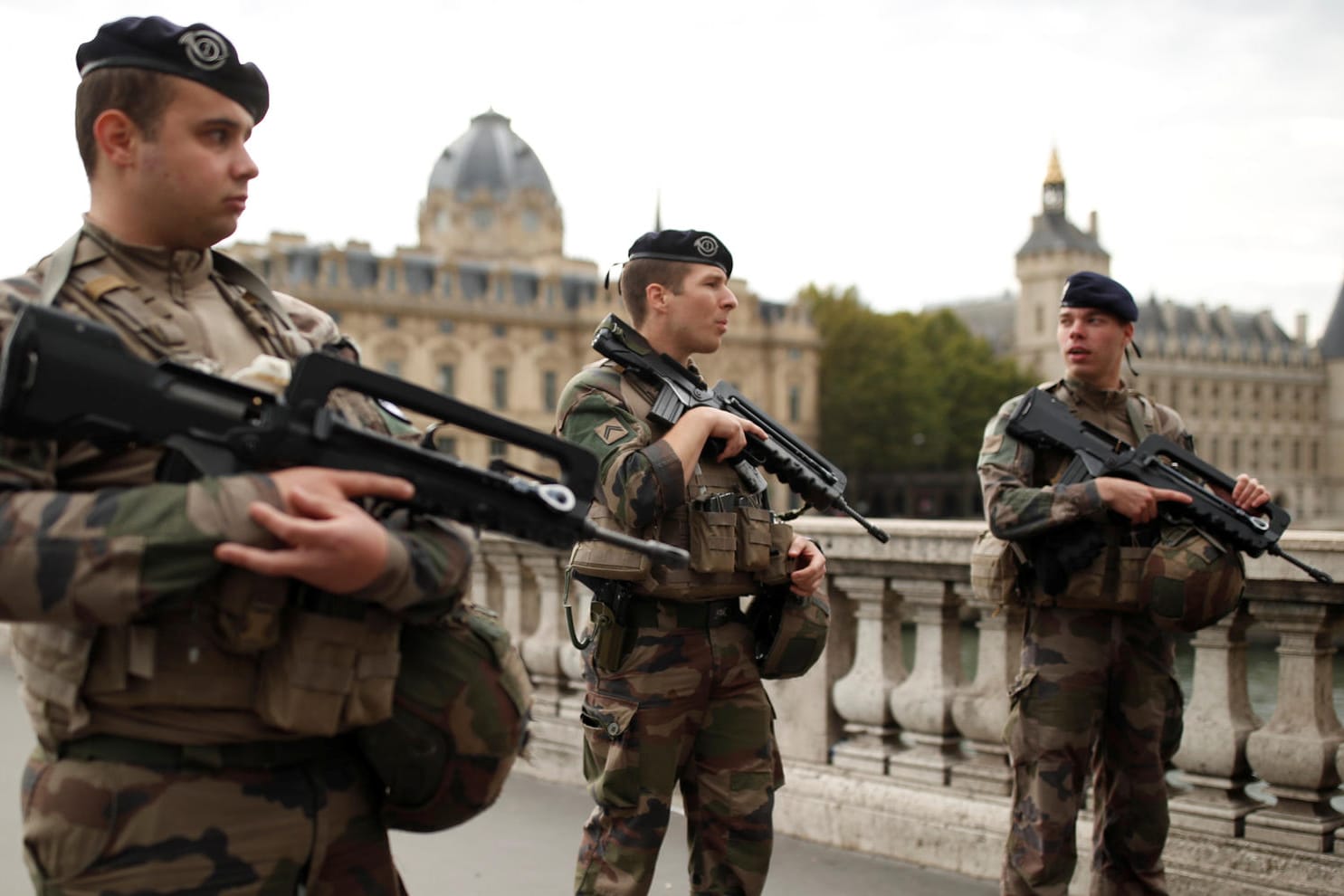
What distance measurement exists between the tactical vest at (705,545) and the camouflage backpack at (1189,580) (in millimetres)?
1192

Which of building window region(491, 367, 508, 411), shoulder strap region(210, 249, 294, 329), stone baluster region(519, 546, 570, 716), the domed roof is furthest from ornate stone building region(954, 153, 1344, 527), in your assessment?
shoulder strap region(210, 249, 294, 329)

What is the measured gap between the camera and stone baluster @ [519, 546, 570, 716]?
6.98 m

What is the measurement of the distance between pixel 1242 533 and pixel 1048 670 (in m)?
0.73

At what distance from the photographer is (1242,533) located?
4.25 metres

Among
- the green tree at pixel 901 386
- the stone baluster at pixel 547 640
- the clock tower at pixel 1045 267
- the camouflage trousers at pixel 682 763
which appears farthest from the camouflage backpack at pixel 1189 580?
the clock tower at pixel 1045 267

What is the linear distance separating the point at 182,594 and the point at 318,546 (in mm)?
213

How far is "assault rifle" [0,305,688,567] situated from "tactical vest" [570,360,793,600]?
4.46 ft

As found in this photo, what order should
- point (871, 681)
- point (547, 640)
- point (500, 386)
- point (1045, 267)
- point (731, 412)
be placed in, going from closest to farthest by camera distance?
point (731, 412) → point (871, 681) → point (547, 640) → point (500, 386) → point (1045, 267)

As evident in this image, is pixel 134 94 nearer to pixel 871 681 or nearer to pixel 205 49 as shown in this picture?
pixel 205 49

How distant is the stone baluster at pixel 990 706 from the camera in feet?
17.7

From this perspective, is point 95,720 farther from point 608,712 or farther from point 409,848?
point 409,848

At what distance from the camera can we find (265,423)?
7.01ft

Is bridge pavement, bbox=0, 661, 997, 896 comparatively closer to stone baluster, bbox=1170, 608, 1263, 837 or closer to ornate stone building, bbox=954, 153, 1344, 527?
stone baluster, bbox=1170, 608, 1263, 837

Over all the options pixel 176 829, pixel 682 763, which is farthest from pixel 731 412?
pixel 176 829
